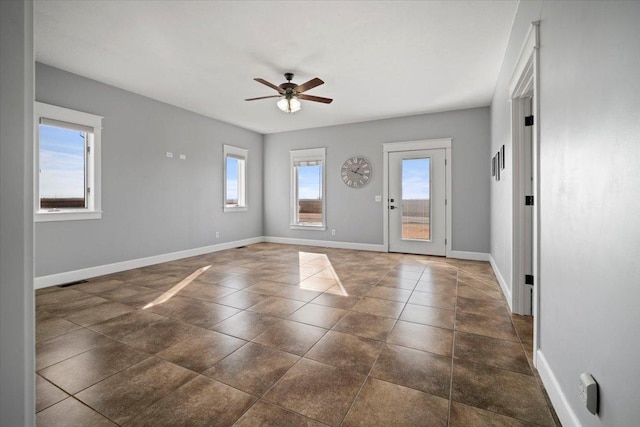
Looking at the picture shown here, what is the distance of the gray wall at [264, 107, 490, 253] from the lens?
568 cm

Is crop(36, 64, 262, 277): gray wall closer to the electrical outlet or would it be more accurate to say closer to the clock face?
the clock face

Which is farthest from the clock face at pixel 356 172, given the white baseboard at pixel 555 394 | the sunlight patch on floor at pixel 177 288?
the white baseboard at pixel 555 394

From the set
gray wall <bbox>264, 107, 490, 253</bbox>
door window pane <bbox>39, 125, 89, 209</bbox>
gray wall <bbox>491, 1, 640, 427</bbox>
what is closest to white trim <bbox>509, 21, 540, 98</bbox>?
gray wall <bbox>491, 1, 640, 427</bbox>

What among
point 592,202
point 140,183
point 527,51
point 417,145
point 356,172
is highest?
point 417,145

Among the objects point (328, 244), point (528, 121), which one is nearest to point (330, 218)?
point (328, 244)

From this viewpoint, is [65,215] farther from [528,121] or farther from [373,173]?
[528,121]

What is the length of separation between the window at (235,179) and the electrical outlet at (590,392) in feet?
21.2

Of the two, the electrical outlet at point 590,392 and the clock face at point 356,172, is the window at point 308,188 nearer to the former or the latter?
the clock face at point 356,172

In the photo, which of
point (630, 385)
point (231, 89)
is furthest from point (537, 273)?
point (231, 89)

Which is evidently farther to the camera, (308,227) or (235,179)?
(308,227)

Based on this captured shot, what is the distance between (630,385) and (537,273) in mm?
1152

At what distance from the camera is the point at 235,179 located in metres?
7.31

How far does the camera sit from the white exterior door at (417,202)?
602 cm

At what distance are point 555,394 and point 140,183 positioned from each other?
18.7 feet
